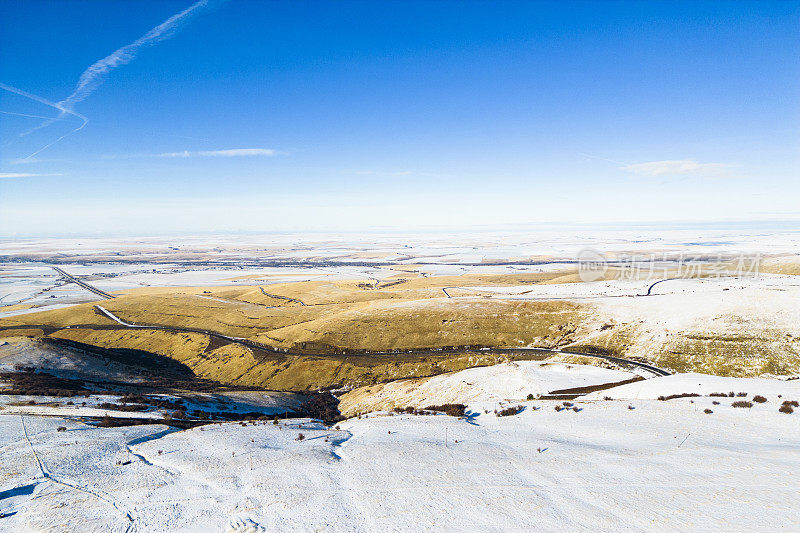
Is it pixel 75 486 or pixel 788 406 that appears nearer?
pixel 75 486

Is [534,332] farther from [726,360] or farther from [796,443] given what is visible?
[796,443]

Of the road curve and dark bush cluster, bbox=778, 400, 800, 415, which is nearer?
dark bush cluster, bbox=778, 400, 800, 415

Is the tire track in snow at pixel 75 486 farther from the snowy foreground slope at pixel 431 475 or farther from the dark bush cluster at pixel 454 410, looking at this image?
the dark bush cluster at pixel 454 410

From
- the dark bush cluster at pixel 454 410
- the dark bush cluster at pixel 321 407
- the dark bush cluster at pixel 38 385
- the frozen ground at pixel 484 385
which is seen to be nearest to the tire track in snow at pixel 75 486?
the dark bush cluster at pixel 454 410

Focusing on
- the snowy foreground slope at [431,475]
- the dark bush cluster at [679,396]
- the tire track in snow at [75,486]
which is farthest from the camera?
the dark bush cluster at [679,396]

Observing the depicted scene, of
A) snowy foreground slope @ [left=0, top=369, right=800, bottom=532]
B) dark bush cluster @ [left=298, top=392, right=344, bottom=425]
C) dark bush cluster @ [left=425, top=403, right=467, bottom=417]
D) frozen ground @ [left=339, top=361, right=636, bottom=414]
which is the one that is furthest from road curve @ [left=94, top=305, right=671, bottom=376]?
dark bush cluster @ [left=425, top=403, right=467, bottom=417]

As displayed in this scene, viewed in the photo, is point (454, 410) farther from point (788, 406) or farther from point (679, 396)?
point (788, 406)

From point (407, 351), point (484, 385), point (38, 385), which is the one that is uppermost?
point (38, 385)

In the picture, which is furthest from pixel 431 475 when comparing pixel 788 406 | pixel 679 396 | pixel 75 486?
pixel 679 396

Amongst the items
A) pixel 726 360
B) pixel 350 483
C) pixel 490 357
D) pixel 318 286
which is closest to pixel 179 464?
pixel 350 483

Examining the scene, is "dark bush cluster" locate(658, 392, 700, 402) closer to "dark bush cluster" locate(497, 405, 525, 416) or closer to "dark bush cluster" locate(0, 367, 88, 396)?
"dark bush cluster" locate(497, 405, 525, 416)
